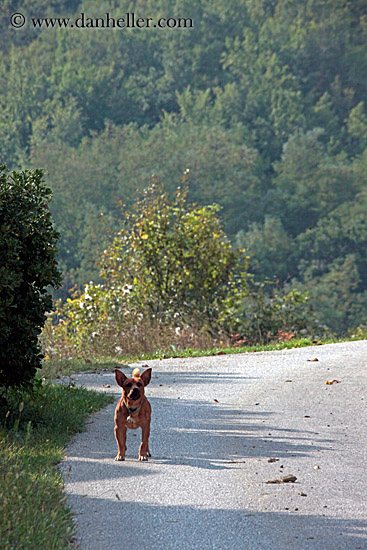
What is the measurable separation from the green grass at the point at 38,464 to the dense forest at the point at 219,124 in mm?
34012

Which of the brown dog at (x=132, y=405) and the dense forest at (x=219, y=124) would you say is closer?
the brown dog at (x=132, y=405)

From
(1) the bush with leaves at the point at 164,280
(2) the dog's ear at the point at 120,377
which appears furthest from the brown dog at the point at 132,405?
(1) the bush with leaves at the point at 164,280

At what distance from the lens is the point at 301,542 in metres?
4.96

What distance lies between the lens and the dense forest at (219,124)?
4584 centimetres

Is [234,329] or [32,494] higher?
[234,329]

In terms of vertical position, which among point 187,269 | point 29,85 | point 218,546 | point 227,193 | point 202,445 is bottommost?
point 218,546

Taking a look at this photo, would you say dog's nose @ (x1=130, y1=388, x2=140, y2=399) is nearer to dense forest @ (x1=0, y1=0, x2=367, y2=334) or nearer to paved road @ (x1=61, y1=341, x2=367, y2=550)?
paved road @ (x1=61, y1=341, x2=367, y2=550)

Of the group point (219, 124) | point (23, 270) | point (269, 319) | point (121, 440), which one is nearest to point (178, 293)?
point (269, 319)

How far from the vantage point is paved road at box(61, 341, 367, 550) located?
201 inches

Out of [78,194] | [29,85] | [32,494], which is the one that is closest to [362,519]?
[32,494]

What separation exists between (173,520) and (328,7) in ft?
201

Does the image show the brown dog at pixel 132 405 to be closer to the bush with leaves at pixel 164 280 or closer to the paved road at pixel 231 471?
the paved road at pixel 231 471

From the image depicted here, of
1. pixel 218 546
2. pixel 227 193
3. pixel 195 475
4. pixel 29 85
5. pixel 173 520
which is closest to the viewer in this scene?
pixel 218 546

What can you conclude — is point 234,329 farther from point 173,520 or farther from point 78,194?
point 78,194
